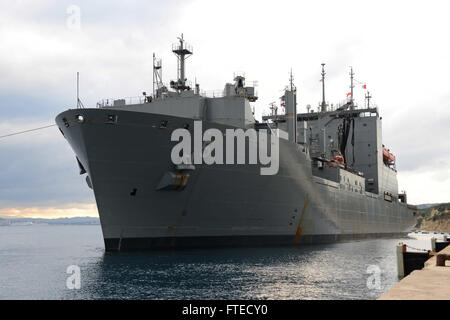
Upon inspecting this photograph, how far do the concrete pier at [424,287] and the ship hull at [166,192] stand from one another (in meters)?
14.2

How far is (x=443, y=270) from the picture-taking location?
12102 millimetres

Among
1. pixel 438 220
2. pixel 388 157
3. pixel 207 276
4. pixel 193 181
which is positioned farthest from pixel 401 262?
pixel 438 220

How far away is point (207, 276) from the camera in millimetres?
17609

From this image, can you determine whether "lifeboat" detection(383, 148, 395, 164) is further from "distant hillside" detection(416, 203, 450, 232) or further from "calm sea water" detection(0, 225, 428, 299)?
"distant hillside" detection(416, 203, 450, 232)

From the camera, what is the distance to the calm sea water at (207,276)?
48.0 feet

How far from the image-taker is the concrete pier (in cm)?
845

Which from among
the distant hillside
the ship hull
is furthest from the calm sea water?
the distant hillside

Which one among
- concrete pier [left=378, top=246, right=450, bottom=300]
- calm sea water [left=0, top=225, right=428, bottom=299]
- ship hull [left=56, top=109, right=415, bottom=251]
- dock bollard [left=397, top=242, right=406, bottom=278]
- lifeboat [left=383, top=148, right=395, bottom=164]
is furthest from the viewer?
lifeboat [left=383, top=148, right=395, bottom=164]

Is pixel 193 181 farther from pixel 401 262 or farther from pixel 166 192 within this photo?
pixel 401 262

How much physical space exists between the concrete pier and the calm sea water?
3.38 meters

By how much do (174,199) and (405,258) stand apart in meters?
11.5

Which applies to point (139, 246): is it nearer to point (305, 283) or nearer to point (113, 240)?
Result: point (113, 240)

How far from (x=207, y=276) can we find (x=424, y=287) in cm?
964

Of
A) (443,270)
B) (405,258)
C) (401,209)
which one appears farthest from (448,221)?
(443,270)
